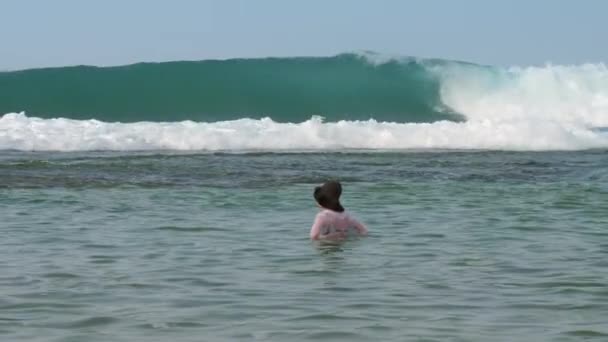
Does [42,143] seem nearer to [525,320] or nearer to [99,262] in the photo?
[99,262]

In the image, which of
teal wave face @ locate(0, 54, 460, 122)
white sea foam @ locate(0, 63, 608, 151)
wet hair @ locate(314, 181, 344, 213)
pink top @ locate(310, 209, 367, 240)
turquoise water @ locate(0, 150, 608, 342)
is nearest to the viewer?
turquoise water @ locate(0, 150, 608, 342)

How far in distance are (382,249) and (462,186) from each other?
664 centimetres

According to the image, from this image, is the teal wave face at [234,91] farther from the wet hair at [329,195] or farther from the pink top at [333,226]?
the pink top at [333,226]

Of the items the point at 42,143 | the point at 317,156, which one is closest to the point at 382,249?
the point at 317,156

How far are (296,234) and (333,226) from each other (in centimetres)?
56

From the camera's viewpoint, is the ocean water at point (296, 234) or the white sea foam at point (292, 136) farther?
the white sea foam at point (292, 136)

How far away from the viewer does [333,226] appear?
10.7 metres

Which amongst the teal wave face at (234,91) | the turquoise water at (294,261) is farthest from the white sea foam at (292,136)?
the turquoise water at (294,261)

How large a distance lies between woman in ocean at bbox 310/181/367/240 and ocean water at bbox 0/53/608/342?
173 mm

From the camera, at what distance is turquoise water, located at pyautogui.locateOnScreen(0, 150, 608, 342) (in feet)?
22.4

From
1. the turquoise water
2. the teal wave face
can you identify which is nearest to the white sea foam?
the teal wave face

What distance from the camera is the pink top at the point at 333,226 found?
10656 millimetres

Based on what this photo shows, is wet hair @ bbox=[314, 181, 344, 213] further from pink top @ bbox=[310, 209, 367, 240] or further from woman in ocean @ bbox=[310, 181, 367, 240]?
pink top @ bbox=[310, 209, 367, 240]

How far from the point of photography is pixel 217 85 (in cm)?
4069
